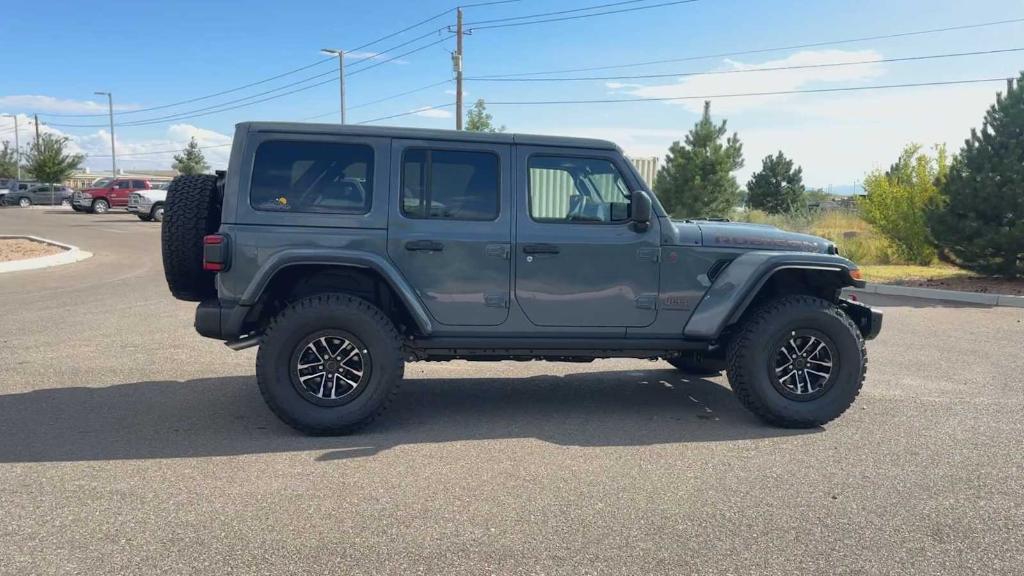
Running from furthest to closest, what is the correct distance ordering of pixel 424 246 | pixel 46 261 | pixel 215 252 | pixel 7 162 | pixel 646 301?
1. pixel 7 162
2. pixel 46 261
3. pixel 646 301
4. pixel 424 246
5. pixel 215 252

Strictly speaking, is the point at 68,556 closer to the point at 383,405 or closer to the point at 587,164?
the point at 383,405

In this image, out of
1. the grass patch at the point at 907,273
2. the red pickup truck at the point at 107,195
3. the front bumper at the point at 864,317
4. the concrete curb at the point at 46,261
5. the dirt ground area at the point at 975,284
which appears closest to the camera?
the front bumper at the point at 864,317

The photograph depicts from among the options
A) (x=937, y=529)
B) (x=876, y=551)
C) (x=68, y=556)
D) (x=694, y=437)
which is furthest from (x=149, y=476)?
(x=937, y=529)

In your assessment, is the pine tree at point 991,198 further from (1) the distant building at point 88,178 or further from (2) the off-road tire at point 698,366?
(1) the distant building at point 88,178

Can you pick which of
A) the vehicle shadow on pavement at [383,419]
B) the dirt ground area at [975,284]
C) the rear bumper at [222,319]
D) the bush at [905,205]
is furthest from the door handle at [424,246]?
the bush at [905,205]

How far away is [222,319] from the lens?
4.87m

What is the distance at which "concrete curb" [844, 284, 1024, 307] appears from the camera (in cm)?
1184

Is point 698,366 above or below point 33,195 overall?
below

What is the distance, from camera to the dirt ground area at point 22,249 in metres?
16.0

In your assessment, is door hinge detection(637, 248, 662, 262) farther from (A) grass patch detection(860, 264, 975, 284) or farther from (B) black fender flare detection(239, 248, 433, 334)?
(A) grass patch detection(860, 264, 975, 284)

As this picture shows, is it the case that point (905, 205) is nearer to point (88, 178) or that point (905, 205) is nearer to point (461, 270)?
point (461, 270)

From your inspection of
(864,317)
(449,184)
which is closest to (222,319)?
(449,184)

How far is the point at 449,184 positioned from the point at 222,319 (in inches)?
69.3

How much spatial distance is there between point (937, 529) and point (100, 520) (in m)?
4.07
